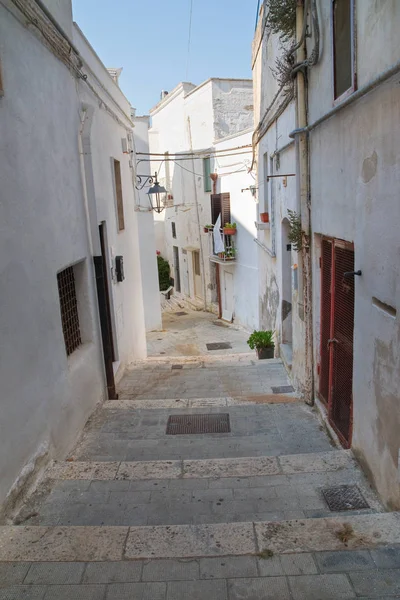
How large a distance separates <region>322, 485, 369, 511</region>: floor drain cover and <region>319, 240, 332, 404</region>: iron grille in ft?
6.54

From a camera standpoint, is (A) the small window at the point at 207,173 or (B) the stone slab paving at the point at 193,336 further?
(A) the small window at the point at 207,173

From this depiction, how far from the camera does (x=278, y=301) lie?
33.8ft

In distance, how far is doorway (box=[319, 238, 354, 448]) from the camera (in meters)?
4.88

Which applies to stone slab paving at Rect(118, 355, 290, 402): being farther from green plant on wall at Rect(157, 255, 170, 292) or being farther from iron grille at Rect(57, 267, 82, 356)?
green plant on wall at Rect(157, 255, 170, 292)

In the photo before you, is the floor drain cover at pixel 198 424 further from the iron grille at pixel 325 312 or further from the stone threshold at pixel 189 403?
the iron grille at pixel 325 312

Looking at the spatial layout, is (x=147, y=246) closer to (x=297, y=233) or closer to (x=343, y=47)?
(x=297, y=233)

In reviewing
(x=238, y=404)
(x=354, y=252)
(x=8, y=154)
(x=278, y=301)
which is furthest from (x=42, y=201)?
(x=278, y=301)

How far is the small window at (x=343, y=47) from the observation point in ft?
14.6

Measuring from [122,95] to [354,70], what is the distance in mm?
7786

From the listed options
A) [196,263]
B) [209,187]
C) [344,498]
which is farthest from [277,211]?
[196,263]

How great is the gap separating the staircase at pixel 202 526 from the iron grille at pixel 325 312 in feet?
1.92

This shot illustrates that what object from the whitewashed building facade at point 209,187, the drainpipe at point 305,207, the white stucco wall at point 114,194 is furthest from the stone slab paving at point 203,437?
the whitewashed building facade at point 209,187

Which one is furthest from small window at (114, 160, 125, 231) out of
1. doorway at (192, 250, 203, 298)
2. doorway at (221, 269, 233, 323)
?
doorway at (192, 250, 203, 298)

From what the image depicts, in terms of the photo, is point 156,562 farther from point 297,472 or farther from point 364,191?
point 364,191
